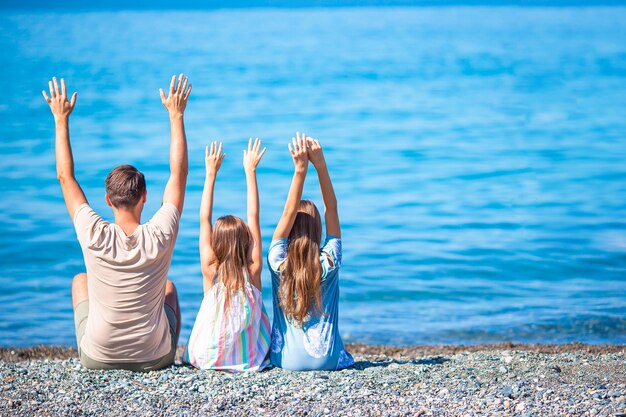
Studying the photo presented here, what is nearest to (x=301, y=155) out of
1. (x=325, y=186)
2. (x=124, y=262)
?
(x=325, y=186)

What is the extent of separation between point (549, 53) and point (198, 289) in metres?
27.2

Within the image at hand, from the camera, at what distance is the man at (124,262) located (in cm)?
412

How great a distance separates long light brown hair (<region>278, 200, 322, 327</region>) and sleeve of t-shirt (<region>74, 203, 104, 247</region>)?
3.34 feet

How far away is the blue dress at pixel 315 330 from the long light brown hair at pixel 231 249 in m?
0.15

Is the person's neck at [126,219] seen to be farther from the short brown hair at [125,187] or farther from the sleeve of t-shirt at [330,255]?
the sleeve of t-shirt at [330,255]

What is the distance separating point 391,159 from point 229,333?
1242 centimetres

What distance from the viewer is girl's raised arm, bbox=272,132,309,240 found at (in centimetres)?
444

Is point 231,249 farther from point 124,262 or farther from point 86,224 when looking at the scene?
point 86,224

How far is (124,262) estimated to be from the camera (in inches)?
162

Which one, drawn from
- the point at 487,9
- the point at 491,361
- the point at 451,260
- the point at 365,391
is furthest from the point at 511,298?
the point at 487,9

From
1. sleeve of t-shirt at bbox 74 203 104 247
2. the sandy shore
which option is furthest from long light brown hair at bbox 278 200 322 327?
sleeve of t-shirt at bbox 74 203 104 247

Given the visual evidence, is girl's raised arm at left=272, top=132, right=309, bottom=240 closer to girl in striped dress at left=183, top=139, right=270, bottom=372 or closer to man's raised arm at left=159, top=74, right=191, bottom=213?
girl in striped dress at left=183, top=139, right=270, bottom=372

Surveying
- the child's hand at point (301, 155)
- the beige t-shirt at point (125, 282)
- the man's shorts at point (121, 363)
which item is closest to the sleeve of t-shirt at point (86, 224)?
the beige t-shirt at point (125, 282)

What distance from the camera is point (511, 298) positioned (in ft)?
28.0
